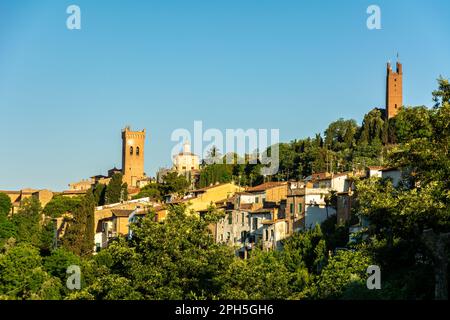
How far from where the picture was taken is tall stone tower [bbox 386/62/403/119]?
13029cm

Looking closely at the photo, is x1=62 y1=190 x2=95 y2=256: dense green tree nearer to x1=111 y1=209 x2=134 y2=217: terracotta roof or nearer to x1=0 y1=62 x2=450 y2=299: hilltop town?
x1=0 y1=62 x2=450 y2=299: hilltop town

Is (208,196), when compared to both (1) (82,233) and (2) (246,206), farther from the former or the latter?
(1) (82,233)

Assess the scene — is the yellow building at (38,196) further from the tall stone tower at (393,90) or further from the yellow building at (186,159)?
the tall stone tower at (393,90)

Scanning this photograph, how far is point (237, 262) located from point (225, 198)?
45.0 meters

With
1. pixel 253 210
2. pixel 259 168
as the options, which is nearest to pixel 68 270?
pixel 253 210

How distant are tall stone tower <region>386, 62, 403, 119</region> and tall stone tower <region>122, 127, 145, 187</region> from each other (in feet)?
160

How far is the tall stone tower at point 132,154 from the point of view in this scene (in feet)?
533

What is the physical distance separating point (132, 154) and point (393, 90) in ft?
179

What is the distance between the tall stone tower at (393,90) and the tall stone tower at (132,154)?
48.8 m

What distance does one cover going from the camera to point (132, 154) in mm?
166500

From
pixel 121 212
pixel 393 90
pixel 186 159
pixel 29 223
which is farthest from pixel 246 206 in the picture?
pixel 186 159
